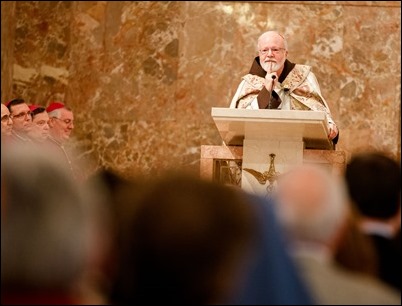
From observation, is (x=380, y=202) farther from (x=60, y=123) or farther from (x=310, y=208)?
(x=60, y=123)

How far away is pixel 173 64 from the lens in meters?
12.1

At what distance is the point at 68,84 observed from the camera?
40.1 ft

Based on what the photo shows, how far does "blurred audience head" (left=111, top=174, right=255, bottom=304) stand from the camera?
2469 millimetres

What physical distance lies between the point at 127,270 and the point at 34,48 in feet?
32.9

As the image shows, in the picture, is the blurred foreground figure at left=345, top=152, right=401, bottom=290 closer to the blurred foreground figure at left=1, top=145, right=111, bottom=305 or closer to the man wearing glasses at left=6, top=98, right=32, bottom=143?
the blurred foreground figure at left=1, top=145, right=111, bottom=305

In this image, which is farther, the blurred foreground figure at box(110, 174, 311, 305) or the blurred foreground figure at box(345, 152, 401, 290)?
the blurred foreground figure at box(345, 152, 401, 290)

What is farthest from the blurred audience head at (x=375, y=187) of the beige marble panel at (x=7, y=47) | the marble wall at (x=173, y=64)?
the beige marble panel at (x=7, y=47)

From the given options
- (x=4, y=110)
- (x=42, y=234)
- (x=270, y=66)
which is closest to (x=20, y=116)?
(x=4, y=110)

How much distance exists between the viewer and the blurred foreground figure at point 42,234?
2455mm

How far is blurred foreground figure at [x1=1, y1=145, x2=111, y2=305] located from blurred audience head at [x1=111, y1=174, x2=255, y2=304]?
0.46 ft

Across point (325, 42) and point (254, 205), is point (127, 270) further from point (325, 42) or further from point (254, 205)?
point (325, 42)

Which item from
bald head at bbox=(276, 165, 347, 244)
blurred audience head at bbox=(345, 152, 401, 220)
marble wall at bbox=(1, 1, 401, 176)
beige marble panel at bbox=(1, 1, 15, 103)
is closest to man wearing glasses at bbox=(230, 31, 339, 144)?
marble wall at bbox=(1, 1, 401, 176)

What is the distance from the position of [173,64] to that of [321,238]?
9.50m

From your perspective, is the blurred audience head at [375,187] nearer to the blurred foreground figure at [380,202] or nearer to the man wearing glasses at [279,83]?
the blurred foreground figure at [380,202]
